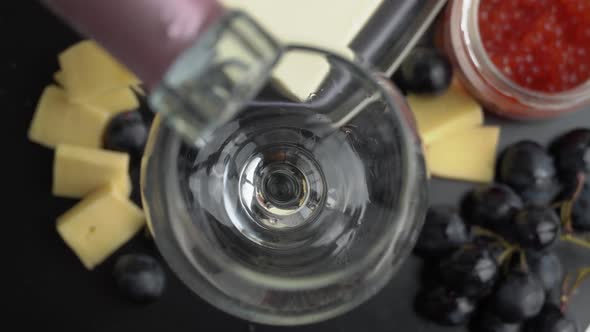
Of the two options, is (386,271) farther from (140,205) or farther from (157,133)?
(140,205)

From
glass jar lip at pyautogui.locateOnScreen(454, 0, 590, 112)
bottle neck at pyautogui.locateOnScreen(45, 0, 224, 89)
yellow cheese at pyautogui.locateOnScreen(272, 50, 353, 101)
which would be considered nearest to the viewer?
bottle neck at pyautogui.locateOnScreen(45, 0, 224, 89)

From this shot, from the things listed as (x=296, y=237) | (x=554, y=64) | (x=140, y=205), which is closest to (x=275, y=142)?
(x=296, y=237)

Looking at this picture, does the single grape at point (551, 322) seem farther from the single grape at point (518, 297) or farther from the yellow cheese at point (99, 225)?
the yellow cheese at point (99, 225)

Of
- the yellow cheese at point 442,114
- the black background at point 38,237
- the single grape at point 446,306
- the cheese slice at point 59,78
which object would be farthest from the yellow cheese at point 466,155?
the cheese slice at point 59,78

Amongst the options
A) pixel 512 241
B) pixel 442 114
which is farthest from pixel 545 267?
pixel 442 114

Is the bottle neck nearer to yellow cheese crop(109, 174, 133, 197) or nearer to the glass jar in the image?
the glass jar

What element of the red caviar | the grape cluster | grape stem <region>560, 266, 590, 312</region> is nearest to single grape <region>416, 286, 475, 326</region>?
the grape cluster

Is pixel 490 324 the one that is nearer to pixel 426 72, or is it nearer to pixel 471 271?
pixel 471 271

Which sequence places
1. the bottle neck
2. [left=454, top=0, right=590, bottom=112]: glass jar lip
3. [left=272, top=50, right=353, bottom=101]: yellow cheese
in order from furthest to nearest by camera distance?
1. [left=454, top=0, right=590, bottom=112]: glass jar lip
2. [left=272, top=50, right=353, bottom=101]: yellow cheese
3. the bottle neck
